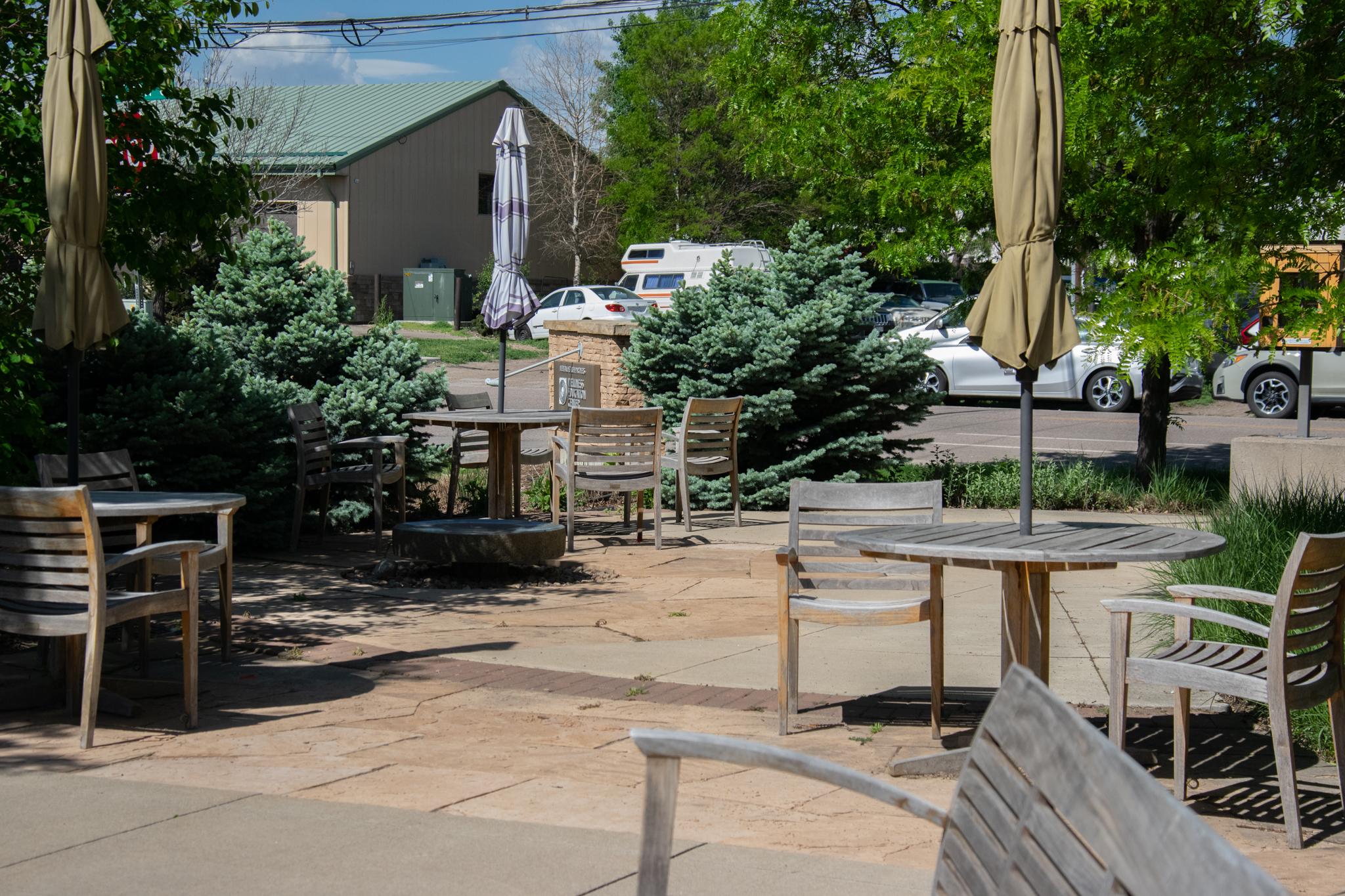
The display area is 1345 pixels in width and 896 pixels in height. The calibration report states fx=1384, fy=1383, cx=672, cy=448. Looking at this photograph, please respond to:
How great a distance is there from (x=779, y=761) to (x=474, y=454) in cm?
1129

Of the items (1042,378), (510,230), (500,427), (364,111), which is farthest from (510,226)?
(364,111)

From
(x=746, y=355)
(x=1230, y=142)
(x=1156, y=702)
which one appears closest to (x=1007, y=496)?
(x=746, y=355)

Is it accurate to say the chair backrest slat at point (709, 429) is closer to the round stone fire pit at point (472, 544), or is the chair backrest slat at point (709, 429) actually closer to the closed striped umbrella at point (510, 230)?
the closed striped umbrella at point (510, 230)

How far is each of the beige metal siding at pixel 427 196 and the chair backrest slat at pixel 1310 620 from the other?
3649 centimetres

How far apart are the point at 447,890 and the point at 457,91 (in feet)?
139

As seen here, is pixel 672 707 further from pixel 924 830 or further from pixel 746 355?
pixel 746 355

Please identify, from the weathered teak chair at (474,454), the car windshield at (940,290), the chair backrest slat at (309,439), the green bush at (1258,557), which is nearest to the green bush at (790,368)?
the weathered teak chair at (474,454)

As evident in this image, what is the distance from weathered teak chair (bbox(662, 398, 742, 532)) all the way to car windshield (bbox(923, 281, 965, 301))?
2376 cm

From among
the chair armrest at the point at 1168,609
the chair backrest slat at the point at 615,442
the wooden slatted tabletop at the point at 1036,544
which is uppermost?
the chair backrest slat at the point at 615,442

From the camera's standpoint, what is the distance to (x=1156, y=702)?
6.28 m

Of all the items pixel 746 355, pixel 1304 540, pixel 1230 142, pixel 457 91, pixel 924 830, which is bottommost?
pixel 924 830

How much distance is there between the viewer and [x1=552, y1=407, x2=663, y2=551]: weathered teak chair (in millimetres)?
10672

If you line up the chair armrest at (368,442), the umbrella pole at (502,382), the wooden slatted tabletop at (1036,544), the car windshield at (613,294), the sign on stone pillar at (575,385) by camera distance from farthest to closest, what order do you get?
the car windshield at (613,294)
the sign on stone pillar at (575,385)
the umbrella pole at (502,382)
the chair armrest at (368,442)
the wooden slatted tabletop at (1036,544)

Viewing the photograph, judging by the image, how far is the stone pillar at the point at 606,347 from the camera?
1545 centimetres
